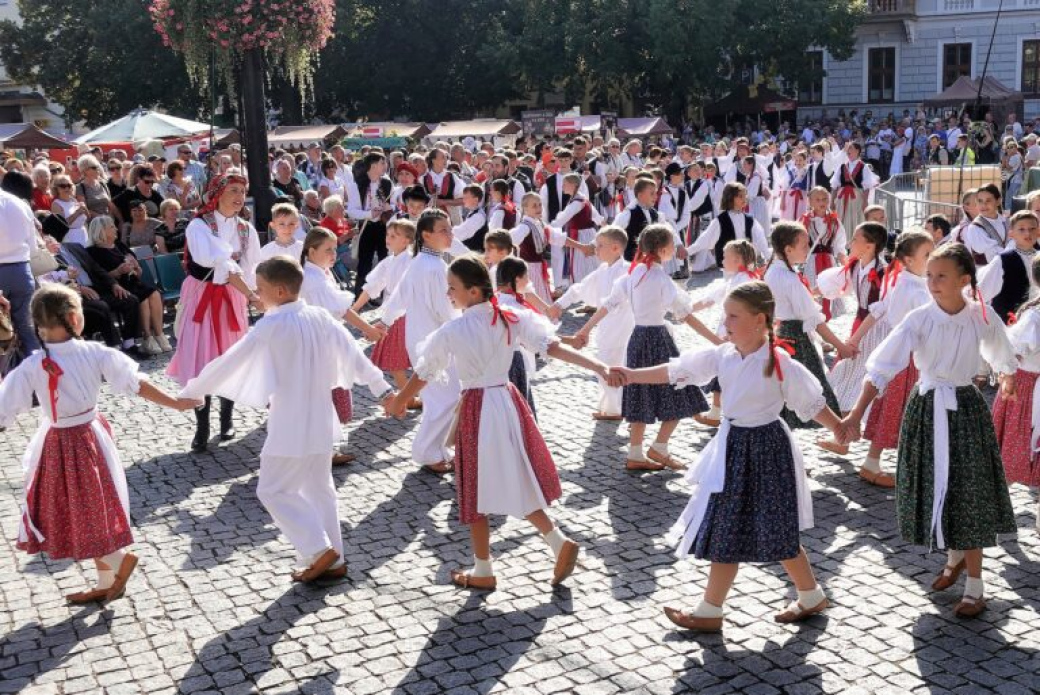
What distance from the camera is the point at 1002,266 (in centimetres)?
875

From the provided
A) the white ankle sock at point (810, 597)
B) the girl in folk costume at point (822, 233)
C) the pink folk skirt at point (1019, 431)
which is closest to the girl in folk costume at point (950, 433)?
the white ankle sock at point (810, 597)

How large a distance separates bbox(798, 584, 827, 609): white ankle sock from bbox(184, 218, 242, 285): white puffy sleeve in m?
4.67

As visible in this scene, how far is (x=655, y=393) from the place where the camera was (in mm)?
7980

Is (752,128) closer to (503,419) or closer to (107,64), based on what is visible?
(107,64)

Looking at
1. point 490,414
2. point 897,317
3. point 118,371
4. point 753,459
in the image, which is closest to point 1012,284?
point 897,317

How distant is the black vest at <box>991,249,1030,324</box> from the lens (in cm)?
880

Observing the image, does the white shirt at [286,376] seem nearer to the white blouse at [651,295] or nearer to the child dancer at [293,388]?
the child dancer at [293,388]

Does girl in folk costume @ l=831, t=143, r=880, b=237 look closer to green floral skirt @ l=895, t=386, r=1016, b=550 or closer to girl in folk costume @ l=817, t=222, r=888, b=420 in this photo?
girl in folk costume @ l=817, t=222, r=888, b=420

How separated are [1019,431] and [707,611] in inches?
104

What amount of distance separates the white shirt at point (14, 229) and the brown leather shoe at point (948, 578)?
25.1 feet

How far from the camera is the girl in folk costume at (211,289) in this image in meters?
8.41

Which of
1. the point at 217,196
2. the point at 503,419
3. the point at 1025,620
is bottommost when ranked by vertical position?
the point at 1025,620

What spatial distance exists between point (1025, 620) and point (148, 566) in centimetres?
438

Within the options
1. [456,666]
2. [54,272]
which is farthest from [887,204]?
[456,666]
